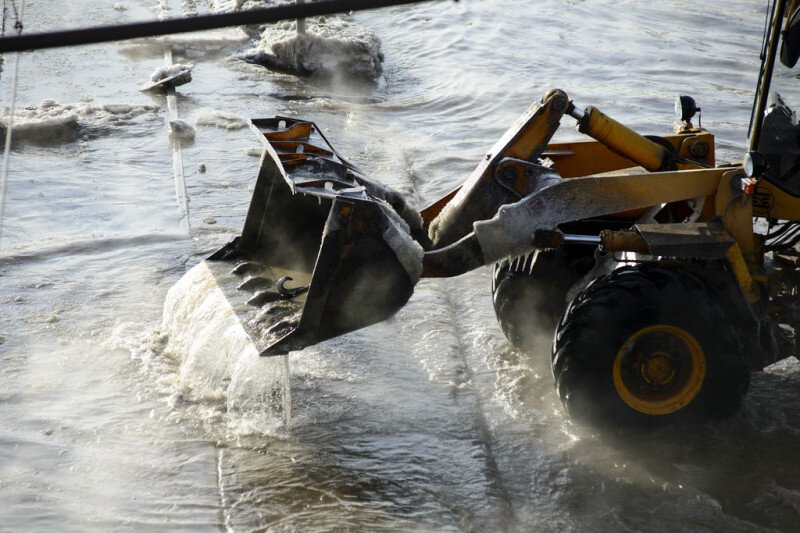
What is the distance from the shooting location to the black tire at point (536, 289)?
573 centimetres

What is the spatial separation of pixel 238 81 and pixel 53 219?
5311 millimetres

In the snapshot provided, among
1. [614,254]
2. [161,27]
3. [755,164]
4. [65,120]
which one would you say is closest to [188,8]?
[65,120]

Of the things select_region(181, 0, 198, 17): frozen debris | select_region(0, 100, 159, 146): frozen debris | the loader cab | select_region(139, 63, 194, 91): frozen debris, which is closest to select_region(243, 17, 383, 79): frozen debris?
select_region(139, 63, 194, 91): frozen debris

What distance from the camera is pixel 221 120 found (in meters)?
11.2

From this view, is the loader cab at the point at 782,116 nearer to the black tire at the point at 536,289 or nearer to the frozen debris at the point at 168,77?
the black tire at the point at 536,289

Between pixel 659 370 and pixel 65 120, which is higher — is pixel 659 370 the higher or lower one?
the higher one

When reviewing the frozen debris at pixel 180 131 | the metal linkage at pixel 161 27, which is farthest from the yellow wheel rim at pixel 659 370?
the frozen debris at pixel 180 131

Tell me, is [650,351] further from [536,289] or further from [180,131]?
[180,131]

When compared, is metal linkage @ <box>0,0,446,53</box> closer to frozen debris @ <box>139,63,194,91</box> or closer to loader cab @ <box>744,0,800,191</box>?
loader cab @ <box>744,0,800,191</box>

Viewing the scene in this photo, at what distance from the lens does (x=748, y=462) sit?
4.90 m

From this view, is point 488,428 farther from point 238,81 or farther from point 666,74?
point 666,74

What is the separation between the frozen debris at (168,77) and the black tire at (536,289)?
7.63m

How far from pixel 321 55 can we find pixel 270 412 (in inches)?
356

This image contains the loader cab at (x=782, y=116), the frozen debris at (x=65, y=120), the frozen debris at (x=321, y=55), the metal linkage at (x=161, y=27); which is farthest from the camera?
the frozen debris at (x=321, y=55)
